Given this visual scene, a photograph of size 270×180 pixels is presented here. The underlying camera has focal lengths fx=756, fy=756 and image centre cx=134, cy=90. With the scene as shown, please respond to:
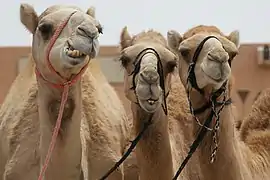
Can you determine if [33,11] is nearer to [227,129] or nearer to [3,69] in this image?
[227,129]

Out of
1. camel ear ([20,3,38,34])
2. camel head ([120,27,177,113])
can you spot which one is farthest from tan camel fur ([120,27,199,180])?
camel ear ([20,3,38,34])

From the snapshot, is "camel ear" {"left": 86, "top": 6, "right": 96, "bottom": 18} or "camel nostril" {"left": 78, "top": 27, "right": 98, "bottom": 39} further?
"camel ear" {"left": 86, "top": 6, "right": 96, "bottom": 18}

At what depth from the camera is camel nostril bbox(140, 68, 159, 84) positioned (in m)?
4.12

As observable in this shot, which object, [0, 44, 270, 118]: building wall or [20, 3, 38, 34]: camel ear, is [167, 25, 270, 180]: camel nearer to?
[20, 3, 38, 34]: camel ear

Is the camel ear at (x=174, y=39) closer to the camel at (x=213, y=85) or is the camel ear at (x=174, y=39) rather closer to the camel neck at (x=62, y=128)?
the camel at (x=213, y=85)

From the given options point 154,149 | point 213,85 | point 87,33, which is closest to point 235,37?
point 213,85

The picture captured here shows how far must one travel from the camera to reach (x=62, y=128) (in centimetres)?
413

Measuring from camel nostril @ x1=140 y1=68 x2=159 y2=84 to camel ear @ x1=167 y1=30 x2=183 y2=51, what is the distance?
60 cm

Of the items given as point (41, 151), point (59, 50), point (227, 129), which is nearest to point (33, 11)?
point (59, 50)

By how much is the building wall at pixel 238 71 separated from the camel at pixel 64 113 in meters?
6.10

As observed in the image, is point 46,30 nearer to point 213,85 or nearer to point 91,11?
point 91,11

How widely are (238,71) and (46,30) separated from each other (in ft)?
28.1

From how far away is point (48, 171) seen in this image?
417 cm

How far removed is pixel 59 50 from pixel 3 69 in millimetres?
9155
